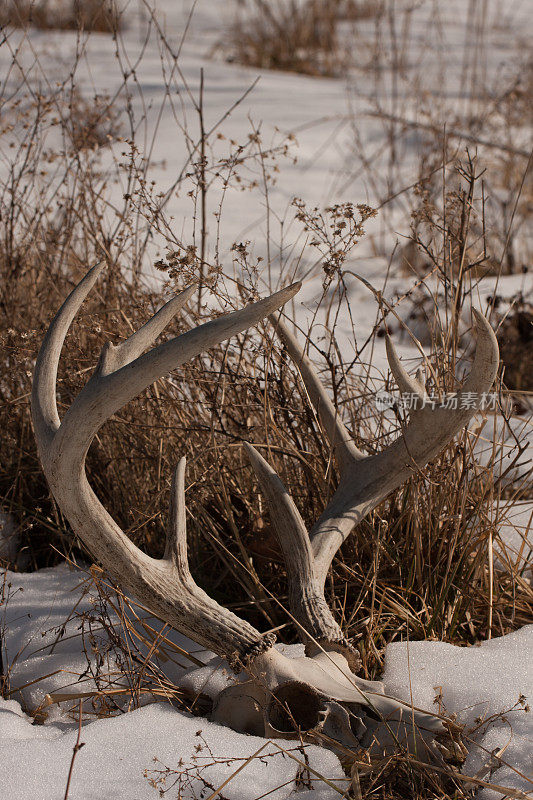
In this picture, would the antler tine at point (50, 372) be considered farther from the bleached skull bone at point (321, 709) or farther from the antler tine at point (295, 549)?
the bleached skull bone at point (321, 709)

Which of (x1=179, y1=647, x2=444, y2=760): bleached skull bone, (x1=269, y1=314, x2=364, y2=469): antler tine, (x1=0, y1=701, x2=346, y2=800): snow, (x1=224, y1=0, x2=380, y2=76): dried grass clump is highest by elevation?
(x1=224, y1=0, x2=380, y2=76): dried grass clump

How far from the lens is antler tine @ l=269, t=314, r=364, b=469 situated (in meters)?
1.96

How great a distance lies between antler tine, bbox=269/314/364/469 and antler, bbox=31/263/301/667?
44cm

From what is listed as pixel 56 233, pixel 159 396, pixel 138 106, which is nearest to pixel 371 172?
pixel 138 106

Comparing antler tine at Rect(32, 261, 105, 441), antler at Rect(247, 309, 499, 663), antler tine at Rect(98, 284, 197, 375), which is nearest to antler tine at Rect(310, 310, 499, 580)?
antler at Rect(247, 309, 499, 663)

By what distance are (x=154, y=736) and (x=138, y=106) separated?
452 cm

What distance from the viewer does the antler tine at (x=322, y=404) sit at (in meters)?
1.96

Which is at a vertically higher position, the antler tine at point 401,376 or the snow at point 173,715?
the antler tine at point 401,376

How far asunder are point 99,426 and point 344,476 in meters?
0.69

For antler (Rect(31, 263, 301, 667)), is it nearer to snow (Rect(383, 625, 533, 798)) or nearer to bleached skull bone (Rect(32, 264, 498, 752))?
bleached skull bone (Rect(32, 264, 498, 752))

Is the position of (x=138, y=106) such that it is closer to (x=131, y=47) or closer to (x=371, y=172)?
(x=371, y=172)

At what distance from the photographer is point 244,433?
216 centimetres

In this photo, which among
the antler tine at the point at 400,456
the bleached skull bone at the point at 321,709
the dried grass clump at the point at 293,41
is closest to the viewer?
the bleached skull bone at the point at 321,709

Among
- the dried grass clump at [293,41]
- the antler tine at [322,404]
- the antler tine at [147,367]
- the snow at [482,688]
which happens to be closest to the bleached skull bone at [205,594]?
the antler tine at [147,367]
